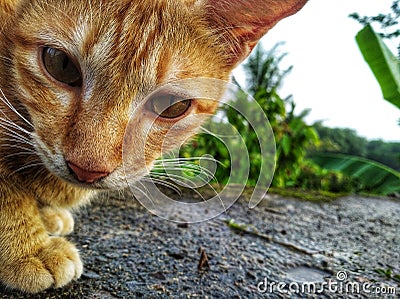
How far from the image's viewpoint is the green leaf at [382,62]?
1.57 meters

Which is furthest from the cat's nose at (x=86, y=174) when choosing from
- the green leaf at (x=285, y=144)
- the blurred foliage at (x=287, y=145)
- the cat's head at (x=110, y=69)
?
the green leaf at (x=285, y=144)

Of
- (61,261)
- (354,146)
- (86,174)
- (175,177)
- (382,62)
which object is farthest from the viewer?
(354,146)

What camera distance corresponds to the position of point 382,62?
5.31ft

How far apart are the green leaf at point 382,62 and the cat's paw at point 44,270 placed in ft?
4.68

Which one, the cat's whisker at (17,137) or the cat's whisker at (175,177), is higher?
the cat's whisker at (17,137)

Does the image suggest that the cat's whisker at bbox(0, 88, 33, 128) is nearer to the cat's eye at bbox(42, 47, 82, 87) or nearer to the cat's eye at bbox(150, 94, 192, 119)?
the cat's eye at bbox(42, 47, 82, 87)

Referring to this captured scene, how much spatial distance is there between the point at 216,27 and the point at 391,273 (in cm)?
92

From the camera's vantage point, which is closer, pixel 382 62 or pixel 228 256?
pixel 228 256

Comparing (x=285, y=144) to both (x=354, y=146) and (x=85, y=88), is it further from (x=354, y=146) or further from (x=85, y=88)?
(x=85, y=88)

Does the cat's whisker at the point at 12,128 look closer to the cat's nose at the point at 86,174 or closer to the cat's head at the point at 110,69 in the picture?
the cat's head at the point at 110,69

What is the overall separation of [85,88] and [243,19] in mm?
438

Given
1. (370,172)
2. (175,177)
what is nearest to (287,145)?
(370,172)

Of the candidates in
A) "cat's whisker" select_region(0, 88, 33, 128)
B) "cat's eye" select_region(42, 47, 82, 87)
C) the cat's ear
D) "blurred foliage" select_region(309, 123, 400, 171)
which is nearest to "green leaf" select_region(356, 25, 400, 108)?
the cat's ear

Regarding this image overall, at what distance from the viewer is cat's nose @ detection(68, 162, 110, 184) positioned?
0.78 m
